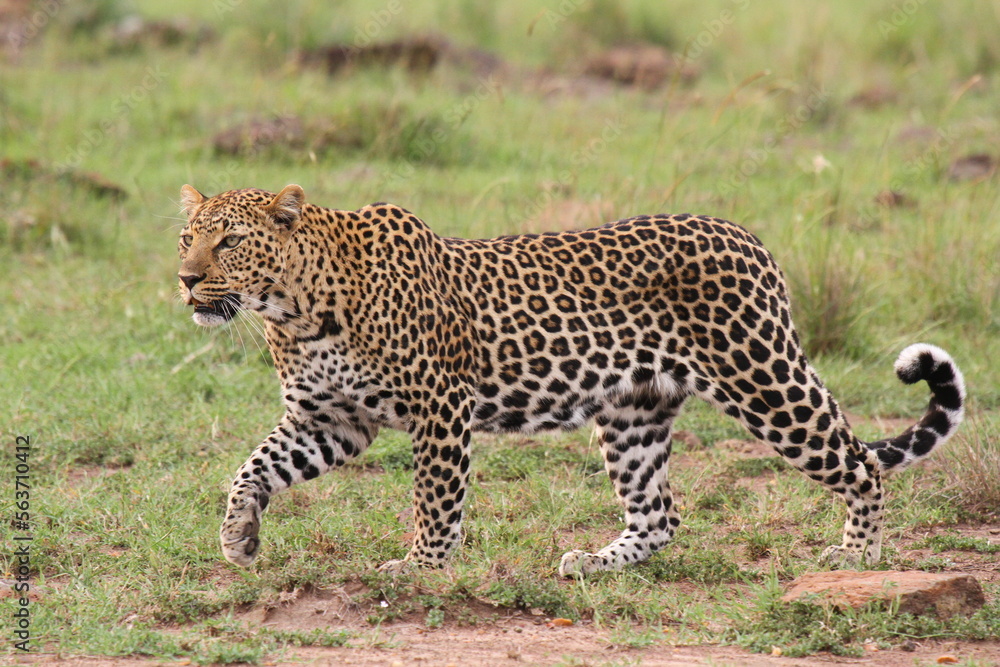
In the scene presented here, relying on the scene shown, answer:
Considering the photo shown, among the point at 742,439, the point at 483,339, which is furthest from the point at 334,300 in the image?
the point at 742,439

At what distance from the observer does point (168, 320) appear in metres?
9.32

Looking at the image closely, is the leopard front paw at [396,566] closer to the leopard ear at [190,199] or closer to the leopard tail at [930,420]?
the leopard ear at [190,199]

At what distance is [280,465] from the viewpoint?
576cm

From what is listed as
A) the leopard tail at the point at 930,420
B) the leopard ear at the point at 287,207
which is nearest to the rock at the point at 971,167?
the leopard tail at the point at 930,420

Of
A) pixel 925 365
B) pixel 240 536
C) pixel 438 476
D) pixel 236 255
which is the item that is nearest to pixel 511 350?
pixel 438 476

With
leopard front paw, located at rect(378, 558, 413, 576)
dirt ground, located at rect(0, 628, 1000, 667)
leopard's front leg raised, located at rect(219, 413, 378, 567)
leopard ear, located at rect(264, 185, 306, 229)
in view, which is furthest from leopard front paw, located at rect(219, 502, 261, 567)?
leopard ear, located at rect(264, 185, 306, 229)

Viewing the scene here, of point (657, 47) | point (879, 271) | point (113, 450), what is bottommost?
point (113, 450)

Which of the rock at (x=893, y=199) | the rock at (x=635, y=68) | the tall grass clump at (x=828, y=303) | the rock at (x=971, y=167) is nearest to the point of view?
the tall grass clump at (x=828, y=303)

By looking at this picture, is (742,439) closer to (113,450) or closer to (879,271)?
(879,271)

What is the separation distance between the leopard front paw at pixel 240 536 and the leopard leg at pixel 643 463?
1.65 m

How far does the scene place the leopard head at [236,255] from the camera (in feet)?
18.0

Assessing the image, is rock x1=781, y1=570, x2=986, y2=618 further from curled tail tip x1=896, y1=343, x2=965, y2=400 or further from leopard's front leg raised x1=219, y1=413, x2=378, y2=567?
leopard's front leg raised x1=219, y1=413, x2=378, y2=567

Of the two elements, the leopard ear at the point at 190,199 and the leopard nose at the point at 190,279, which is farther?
the leopard ear at the point at 190,199

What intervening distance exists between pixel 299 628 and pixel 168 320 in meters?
4.62
